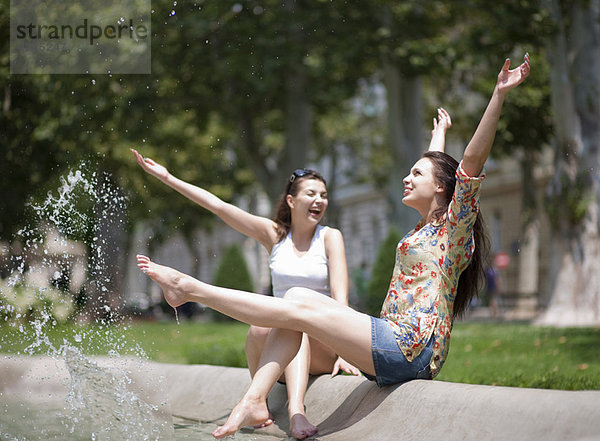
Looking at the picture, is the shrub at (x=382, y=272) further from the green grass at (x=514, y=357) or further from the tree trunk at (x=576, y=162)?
the green grass at (x=514, y=357)

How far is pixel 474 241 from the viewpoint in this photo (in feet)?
13.1

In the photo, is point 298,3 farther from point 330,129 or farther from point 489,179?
point 489,179

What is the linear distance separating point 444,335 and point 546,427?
3.42 feet

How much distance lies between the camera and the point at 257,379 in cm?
385

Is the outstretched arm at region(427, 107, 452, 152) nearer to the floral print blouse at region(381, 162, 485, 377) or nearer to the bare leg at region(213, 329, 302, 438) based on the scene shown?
the floral print blouse at region(381, 162, 485, 377)

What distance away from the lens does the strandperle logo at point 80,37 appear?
575 inches

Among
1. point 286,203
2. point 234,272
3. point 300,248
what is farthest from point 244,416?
point 234,272

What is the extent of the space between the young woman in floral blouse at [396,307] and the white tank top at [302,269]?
739 mm

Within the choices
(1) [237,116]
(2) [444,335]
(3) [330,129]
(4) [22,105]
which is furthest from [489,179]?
(2) [444,335]

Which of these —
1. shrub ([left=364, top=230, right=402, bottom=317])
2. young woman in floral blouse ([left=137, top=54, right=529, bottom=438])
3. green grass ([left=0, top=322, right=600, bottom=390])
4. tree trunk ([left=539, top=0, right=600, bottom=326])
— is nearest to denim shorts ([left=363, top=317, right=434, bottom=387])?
young woman in floral blouse ([left=137, top=54, right=529, bottom=438])

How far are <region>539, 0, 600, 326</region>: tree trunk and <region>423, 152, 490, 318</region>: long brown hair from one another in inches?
405

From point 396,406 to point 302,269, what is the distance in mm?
1212

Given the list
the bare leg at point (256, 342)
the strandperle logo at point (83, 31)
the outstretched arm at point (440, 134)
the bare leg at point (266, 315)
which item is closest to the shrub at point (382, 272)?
the strandperle logo at point (83, 31)

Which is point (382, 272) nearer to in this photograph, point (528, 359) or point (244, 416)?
point (528, 359)
